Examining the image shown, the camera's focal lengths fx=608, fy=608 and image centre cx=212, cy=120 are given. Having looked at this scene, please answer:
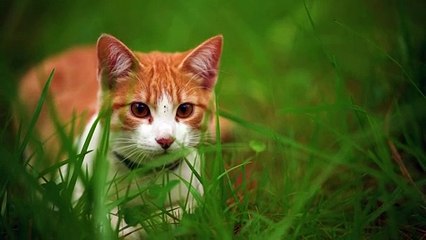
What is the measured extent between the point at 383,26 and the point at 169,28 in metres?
1.32

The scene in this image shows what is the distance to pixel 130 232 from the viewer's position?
5.98 ft

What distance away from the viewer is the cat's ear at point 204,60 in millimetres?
2029

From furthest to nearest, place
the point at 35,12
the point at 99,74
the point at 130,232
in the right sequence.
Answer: the point at 35,12 → the point at 99,74 → the point at 130,232

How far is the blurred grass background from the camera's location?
74.2 inches

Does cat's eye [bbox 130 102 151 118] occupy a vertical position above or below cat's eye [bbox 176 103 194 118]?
above

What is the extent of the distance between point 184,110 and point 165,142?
18 cm

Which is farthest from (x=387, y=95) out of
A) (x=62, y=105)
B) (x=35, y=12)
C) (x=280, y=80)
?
(x=35, y=12)

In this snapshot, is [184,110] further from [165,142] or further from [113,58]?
[113,58]

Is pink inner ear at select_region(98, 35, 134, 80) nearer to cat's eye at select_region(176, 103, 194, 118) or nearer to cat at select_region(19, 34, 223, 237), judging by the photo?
cat at select_region(19, 34, 223, 237)

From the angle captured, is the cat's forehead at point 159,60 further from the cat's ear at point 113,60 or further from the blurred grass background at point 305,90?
the blurred grass background at point 305,90

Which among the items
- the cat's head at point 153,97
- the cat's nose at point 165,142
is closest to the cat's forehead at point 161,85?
the cat's head at point 153,97

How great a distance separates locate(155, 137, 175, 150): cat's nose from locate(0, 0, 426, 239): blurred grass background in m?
0.21

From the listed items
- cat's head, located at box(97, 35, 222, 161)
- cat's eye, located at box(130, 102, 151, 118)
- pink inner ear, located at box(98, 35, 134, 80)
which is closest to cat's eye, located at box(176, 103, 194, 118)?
cat's head, located at box(97, 35, 222, 161)

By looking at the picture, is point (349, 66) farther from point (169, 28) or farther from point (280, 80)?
point (169, 28)
